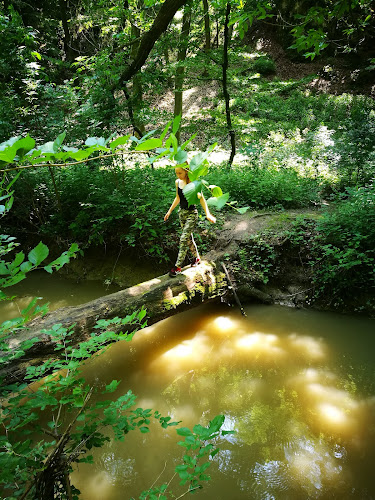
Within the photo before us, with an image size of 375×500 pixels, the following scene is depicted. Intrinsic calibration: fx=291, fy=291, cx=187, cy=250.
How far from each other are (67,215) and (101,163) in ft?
5.12

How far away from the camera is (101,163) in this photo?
23.9 ft

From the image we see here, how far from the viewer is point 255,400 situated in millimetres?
3305

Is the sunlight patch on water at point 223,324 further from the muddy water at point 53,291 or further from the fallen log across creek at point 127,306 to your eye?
the muddy water at point 53,291

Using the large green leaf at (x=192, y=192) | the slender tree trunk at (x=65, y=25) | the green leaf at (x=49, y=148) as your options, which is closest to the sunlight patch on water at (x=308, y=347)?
the large green leaf at (x=192, y=192)

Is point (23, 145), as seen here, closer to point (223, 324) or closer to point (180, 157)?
point (180, 157)

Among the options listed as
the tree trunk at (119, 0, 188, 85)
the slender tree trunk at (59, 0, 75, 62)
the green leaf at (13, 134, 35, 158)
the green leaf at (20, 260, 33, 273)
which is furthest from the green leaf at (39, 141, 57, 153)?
the slender tree trunk at (59, 0, 75, 62)

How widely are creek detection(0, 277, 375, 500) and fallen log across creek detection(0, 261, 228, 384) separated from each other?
435mm

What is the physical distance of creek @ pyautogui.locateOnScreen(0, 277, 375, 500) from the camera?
2.48 m

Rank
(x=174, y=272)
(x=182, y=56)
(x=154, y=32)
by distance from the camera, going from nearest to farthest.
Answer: (x=174, y=272) < (x=154, y=32) < (x=182, y=56)

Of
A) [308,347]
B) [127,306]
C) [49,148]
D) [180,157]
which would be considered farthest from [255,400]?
[49,148]

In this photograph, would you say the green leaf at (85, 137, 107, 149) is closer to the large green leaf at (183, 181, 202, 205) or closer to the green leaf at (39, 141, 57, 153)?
the green leaf at (39, 141, 57, 153)

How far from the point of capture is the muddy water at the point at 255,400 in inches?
97.6

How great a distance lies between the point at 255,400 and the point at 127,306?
1.94 meters

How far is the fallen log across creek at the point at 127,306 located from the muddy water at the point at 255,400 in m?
0.50
